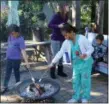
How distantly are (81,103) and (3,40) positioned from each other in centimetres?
315

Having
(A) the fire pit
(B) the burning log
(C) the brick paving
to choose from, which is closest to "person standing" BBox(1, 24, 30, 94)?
(B) the burning log

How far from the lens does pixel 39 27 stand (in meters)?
8.20

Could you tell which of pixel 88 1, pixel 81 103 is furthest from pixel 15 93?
pixel 88 1

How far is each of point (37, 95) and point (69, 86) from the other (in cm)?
114

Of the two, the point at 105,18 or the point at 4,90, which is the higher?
the point at 105,18


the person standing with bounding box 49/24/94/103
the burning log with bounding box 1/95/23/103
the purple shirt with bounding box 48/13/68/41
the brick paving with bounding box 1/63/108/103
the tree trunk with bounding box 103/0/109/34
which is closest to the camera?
the person standing with bounding box 49/24/94/103

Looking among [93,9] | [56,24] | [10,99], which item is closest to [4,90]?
[10,99]

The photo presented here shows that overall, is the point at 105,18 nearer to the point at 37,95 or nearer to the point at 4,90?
the point at 4,90

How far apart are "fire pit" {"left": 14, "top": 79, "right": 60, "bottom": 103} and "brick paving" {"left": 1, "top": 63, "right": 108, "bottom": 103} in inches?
7.8

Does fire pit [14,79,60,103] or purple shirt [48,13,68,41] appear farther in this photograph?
purple shirt [48,13,68,41]

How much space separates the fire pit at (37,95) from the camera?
522 centimetres

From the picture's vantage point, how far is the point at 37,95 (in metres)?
5.25

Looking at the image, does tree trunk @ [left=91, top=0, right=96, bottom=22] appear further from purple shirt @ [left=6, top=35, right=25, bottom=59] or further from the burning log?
the burning log

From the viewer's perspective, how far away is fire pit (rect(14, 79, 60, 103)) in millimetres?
5223
